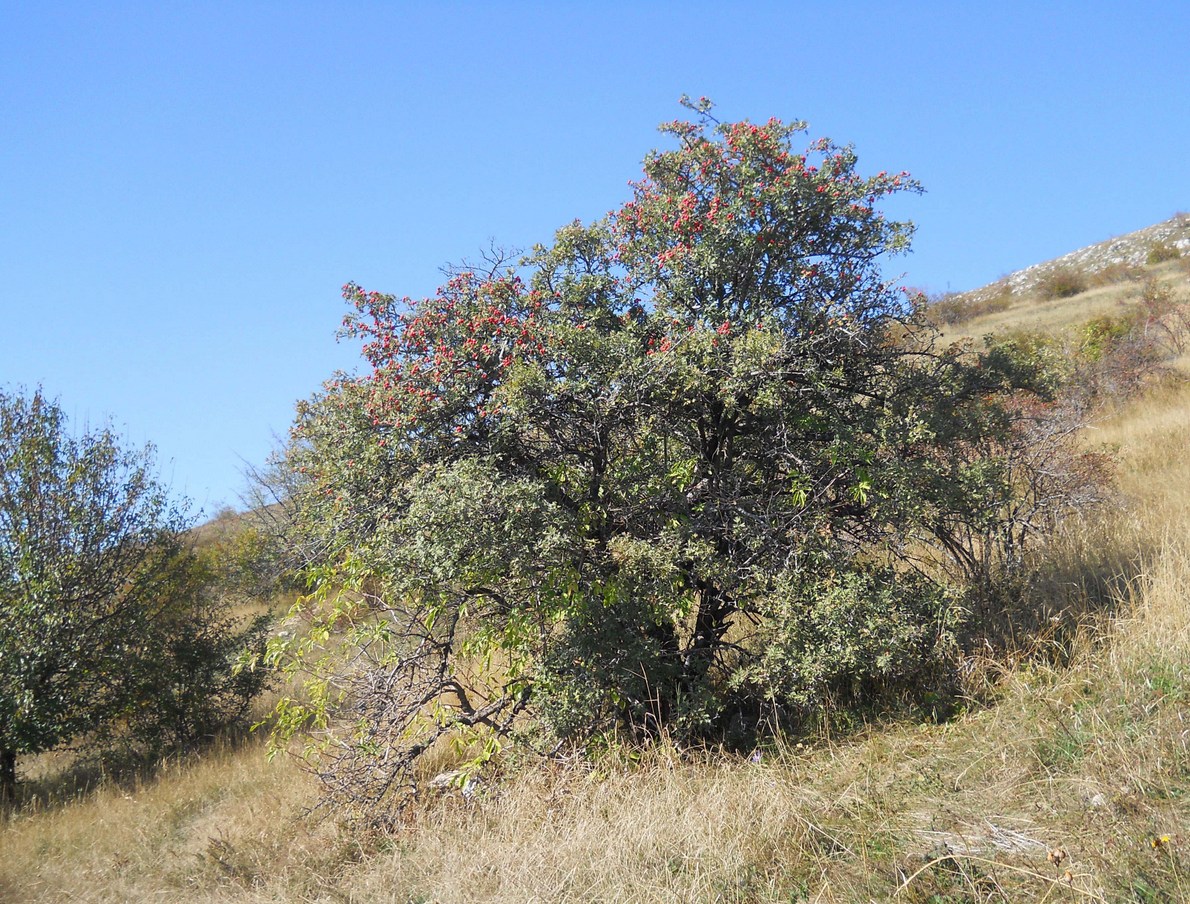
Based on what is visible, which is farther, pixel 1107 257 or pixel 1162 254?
pixel 1107 257

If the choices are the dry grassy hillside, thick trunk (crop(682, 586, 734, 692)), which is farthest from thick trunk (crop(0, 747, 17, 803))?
thick trunk (crop(682, 586, 734, 692))

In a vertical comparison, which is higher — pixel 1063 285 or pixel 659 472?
pixel 1063 285

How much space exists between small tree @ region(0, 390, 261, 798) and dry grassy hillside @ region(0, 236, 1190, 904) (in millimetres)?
3010

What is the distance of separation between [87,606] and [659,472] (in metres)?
9.68

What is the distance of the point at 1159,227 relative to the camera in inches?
1919

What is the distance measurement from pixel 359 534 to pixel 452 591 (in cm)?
98

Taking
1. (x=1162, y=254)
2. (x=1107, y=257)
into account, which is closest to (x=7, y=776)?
(x=1162, y=254)

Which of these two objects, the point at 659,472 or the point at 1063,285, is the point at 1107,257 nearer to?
the point at 1063,285

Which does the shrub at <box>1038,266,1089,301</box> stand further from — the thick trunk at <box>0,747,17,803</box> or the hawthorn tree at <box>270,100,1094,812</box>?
the thick trunk at <box>0,747,17,803</box>

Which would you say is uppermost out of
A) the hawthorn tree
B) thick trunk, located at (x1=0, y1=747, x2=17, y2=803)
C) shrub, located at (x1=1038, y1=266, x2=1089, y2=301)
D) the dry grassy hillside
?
shrub, located at (x1=1038, y1=266, x2=1089, y2=301)

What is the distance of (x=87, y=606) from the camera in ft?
38.9

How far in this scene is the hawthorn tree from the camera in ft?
19.4

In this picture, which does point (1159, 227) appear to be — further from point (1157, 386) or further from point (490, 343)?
point (490, 343)

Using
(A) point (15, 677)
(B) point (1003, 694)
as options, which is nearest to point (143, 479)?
(A) point (15, 677)
